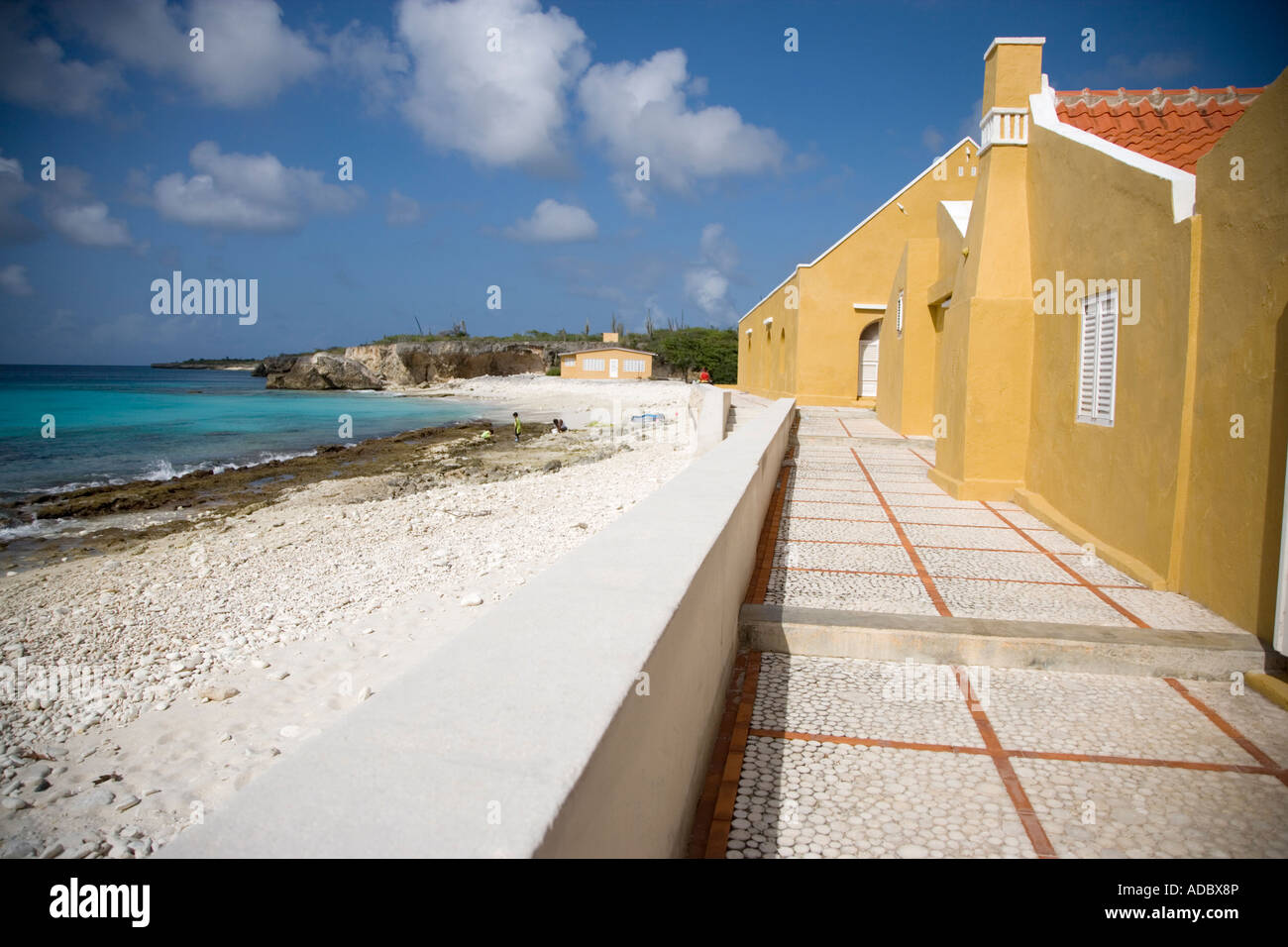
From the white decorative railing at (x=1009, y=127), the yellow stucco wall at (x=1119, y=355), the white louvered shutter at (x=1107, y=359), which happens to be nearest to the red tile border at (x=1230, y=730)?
the yellow stucco wall at (x=1119, y=355)

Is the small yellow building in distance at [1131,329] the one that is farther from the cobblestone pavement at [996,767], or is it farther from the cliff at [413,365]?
the cliff at [413,365]

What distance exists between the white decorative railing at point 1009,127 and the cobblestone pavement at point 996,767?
6000mm

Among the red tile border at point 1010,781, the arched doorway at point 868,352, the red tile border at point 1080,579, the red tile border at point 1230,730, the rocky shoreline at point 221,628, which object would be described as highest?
the arched doorway at point 868,352

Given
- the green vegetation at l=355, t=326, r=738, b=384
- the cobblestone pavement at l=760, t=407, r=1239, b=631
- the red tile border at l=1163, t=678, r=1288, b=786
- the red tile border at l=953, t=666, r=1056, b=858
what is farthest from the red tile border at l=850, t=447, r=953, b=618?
the green vegetation at l=355, t=326, r=738, b=384

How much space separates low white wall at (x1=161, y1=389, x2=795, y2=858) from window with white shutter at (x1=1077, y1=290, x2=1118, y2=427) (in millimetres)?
4553

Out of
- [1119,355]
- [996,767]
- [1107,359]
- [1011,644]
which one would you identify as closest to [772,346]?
[1107,359]

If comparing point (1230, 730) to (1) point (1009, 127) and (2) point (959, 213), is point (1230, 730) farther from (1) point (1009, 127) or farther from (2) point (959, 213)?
(2) point (959, 213)

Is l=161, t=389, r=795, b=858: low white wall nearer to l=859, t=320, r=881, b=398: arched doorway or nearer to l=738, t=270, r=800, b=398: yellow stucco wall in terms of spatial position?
l=738, t=270, r=800, b=398: yellow stucco wall

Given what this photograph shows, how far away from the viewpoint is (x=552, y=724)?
155 cm

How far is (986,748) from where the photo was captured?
3170 millimetres

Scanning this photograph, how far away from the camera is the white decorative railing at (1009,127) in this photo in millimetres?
7637
